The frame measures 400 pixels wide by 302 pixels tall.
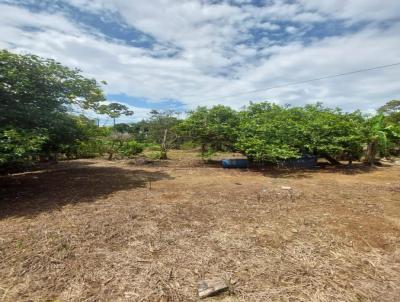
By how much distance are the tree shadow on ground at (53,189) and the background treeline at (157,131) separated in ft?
2.07

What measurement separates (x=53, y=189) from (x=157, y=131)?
390 inches

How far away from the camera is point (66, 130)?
21.4 feet

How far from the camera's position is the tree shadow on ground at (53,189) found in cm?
458

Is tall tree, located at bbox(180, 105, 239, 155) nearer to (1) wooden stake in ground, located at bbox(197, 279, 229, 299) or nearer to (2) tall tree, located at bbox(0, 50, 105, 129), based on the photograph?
(2) tall tree, located at bbox(0, 50, 105, 129)

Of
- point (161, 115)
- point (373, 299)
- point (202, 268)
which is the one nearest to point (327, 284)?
point (373, 299)

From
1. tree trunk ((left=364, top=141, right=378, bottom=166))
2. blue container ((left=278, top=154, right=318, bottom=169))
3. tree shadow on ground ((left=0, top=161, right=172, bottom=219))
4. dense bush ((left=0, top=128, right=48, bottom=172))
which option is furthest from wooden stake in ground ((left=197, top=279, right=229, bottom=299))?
tree trunk ((left=364, top=141, right=378, bottom=166))

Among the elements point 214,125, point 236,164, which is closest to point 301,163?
point 236,164

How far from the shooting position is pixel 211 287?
234cm

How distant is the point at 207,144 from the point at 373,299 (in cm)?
945

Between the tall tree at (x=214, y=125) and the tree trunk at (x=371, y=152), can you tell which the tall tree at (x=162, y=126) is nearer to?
the tall tree at (x=214, y=125)

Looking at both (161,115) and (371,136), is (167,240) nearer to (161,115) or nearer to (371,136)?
(371,136)

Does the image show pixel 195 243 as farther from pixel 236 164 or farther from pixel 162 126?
pixel 162 126

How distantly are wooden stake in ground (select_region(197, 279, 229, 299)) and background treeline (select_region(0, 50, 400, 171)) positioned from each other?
3.92 m

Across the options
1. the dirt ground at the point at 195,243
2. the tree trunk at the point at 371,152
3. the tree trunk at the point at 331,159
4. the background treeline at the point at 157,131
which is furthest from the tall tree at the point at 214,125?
the tree trunk at the point at 371,152
